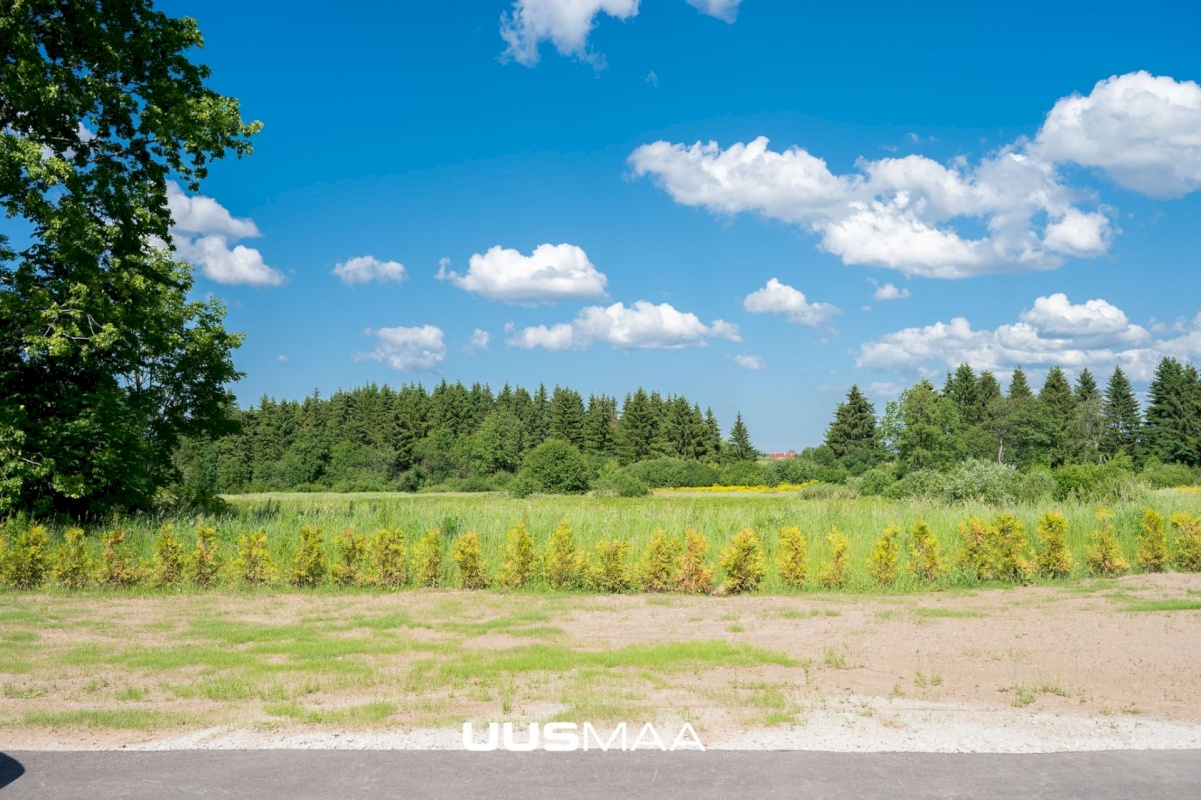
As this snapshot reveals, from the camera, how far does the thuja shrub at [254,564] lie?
13219mm

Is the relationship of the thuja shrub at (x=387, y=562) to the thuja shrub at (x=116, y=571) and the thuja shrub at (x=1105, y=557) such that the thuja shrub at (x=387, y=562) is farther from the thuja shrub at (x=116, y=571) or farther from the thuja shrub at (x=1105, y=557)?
the thuja shrub at (x=1105, y=557)

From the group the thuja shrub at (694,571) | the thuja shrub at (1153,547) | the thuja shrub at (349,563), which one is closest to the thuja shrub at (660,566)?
the thuja shrub at (694,571)

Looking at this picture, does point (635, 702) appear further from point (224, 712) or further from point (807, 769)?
point (224, 712)

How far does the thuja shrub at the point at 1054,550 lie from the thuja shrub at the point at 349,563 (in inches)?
436

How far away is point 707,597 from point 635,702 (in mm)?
6088

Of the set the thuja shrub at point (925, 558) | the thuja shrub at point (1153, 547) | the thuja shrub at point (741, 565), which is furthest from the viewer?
the thuja shrub at point (1153, 547)

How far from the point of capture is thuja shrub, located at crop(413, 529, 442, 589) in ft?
43.7

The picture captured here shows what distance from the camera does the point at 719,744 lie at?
5414 millimetres

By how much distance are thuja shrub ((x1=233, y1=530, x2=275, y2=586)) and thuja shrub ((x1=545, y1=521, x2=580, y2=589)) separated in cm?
446

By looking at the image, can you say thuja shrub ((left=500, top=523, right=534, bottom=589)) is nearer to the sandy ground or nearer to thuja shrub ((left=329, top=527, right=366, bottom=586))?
the sandy ground

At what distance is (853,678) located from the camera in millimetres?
7281

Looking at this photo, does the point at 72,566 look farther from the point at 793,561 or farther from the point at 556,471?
the point at 556,471

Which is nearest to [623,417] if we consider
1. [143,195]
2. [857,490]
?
[857,490]

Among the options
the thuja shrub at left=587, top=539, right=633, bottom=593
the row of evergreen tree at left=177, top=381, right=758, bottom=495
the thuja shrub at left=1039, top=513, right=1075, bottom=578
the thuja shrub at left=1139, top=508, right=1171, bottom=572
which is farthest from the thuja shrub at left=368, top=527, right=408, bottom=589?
the row of evergreen tree at left=177, top=381, right=758, bottom=495
